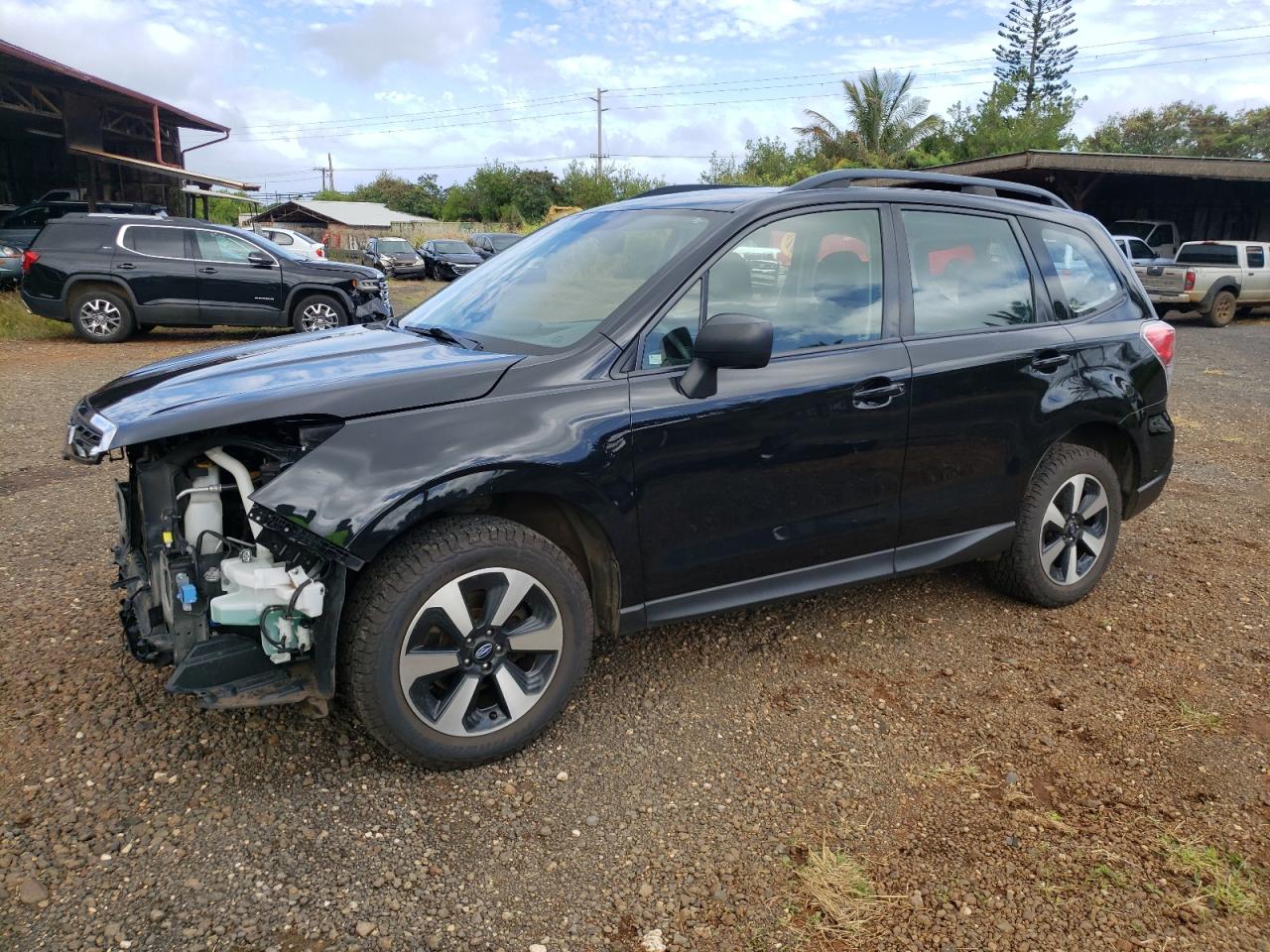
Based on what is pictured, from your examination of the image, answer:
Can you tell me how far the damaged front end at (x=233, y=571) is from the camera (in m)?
2.48

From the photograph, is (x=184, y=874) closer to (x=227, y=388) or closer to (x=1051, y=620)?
(x=227, y=388)

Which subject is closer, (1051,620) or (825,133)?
(1051,620)

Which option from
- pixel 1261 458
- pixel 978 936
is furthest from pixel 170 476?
pixel 1261 458

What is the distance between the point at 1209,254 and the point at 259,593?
21.1m

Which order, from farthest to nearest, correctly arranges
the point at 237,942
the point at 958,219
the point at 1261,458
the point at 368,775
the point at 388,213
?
the point at 388,213, the point at 1261,458, the point at 958,219, the point at 368,775, the point at 237,942

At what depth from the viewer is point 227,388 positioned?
269cm

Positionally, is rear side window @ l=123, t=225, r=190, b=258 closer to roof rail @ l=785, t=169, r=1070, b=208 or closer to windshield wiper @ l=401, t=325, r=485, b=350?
windshield wiper @ l=401, t=325, r=485, b=350

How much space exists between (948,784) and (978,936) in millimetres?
650

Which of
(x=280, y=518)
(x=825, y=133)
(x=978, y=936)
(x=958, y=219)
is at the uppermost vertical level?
(x=825, y=133)

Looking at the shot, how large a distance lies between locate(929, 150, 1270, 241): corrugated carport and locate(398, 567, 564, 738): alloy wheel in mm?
20385

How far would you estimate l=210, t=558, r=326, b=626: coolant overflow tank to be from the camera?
97.3 inches

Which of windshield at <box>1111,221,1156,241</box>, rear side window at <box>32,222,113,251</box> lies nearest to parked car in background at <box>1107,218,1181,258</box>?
windshield at <box>1111,221,1156,241</box>

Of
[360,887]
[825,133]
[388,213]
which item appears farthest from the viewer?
[388,213]

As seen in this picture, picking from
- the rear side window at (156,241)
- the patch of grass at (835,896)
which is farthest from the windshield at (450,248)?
the patch of grass at (835,896)
